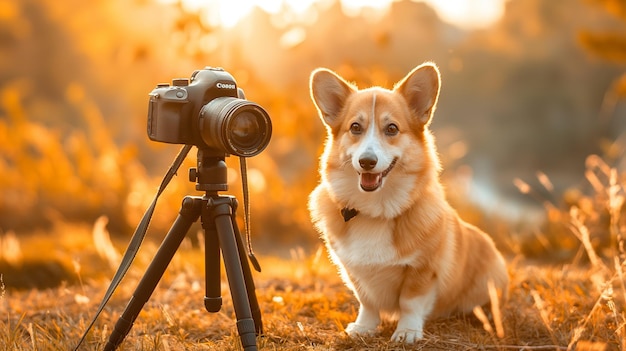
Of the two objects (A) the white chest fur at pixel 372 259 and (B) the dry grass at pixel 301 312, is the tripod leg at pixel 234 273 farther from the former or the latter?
(A) the white chest fur at pixel 372 259

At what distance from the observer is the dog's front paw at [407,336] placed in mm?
2789

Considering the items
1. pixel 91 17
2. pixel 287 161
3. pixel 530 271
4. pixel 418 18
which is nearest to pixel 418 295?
pixel 530 271

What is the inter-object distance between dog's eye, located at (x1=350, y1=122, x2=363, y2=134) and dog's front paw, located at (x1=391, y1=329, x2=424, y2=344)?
2.93 ft

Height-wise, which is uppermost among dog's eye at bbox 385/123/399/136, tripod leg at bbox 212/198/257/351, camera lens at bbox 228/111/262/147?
camera lens at bbox 228/111/262/147

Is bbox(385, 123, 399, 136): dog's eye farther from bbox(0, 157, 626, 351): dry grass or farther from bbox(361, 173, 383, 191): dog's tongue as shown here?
bbox(0, 157, 626, 351): dry grass

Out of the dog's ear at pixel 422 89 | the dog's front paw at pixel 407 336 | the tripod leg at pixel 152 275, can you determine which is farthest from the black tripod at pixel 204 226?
the dog's ear at pixel 422 89

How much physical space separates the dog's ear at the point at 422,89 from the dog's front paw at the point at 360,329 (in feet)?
3.23

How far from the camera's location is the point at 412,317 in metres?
2.88

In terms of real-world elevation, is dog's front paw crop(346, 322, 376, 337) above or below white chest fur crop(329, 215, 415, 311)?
below

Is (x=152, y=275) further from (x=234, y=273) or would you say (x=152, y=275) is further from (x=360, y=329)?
(x=360, y=329)

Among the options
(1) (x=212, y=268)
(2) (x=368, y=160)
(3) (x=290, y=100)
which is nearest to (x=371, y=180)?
(2) (x=368, y=160)

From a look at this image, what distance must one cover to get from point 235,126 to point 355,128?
0.74 m

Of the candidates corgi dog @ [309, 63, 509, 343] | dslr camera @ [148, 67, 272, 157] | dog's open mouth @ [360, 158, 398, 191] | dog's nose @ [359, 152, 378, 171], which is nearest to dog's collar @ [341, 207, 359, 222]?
corgi dog @ [309, 63, 509, 343]

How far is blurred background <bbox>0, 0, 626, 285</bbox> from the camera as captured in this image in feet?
20.8
